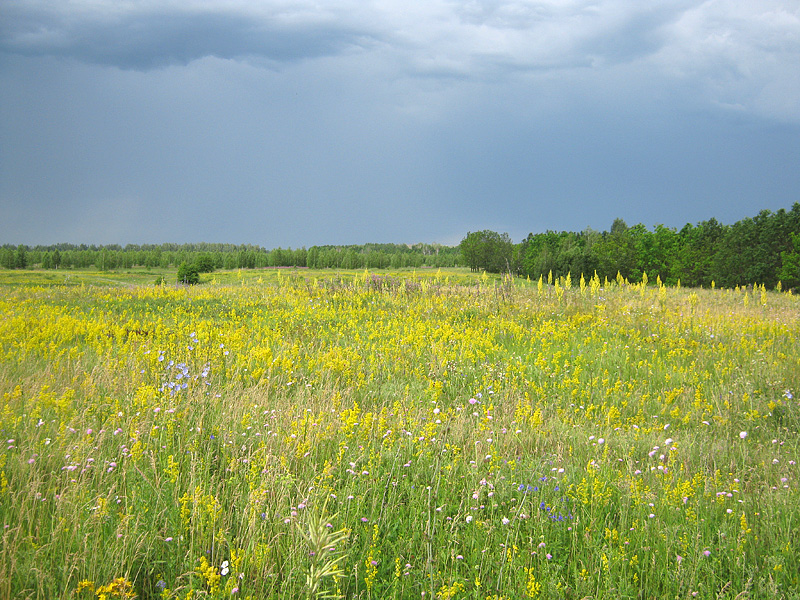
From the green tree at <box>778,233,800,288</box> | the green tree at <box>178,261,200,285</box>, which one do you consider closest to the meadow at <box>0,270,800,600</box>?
the green tree at <box>178,261,200,285</box>

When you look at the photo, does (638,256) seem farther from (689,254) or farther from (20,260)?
(20,260)

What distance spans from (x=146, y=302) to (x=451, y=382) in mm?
12895

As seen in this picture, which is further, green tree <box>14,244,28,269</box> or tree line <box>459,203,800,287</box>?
green tree <box>14,244,28,269</box>

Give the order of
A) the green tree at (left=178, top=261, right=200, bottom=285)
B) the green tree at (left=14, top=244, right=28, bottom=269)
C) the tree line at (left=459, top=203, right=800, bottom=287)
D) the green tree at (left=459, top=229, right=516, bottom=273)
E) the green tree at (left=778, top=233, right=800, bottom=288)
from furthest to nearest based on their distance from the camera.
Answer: the green tree at (left=14, top=244, right=28, bottom=269)
the green tree at (left=459, top=229, right=516, bottom=273)
the tree line at (left=459, top=203, right=800, bottom=287)
the green tree at (left=778, top=233, right=800, bottom=288)
the green tree at (left=178, top=261, right=200, bottom=285)

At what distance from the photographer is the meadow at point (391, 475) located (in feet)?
8.73

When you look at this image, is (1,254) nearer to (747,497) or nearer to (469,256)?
(469,256)

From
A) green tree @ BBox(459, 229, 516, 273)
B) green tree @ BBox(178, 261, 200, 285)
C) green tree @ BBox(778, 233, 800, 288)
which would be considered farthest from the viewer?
green tree @ BBox(459, 229, 516, 273)

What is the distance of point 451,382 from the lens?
22.0 ft

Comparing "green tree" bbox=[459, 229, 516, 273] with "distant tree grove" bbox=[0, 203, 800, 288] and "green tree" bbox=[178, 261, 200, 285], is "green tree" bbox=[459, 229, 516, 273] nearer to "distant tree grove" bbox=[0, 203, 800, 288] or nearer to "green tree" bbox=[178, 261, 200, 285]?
"distant tree grove" bbox=[0, 203, 800, 288]

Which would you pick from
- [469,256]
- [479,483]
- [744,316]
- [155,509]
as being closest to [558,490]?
[479,483]

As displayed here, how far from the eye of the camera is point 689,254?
2037 inches

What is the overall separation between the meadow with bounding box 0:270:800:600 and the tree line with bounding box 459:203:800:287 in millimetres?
23345

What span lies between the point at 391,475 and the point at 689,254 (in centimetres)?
5874

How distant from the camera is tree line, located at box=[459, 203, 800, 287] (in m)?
41.4
